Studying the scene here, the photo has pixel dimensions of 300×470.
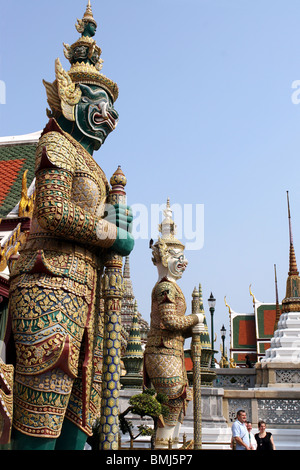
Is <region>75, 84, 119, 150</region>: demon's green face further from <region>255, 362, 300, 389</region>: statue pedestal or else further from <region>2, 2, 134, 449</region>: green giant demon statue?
<region>255, 362, 300, 389</region>: statue pedestal

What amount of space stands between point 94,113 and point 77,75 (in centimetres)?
49

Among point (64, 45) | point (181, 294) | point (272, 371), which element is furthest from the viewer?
point (272, 371)

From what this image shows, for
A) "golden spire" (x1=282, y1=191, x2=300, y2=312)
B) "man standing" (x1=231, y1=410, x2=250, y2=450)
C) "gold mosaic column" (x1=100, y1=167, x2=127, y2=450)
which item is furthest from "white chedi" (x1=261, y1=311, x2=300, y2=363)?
"gold mosaic column" (x1=100, y1=167, x2=127, y2=450)

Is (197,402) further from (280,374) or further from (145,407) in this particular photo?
(280,374)

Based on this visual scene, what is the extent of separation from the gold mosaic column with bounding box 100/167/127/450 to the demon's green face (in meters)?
0.70

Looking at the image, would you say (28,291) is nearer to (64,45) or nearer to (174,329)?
(64,45)

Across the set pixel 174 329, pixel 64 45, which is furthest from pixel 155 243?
pixel 64 45

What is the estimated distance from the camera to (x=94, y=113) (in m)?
5.18

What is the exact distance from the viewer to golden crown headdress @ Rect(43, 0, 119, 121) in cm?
503

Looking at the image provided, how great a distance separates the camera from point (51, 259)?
449 centimetres

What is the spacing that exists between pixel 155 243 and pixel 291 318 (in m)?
9.18

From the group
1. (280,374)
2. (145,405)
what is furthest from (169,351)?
(280,374)

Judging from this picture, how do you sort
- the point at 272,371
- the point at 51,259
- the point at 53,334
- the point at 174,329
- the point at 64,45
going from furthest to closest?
the point at 272,371, the point at 174,329, the point at 64,45, the point at 51,259, the point at 53,334
